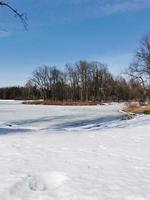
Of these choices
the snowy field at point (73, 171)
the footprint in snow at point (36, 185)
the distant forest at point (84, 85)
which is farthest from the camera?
the distant forest at point (84, 85)

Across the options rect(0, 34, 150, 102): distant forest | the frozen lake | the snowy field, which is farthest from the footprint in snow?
rect(0, 34, 150, 102): distant forest

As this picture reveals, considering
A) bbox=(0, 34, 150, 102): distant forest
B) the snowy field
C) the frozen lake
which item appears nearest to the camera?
the snowy field

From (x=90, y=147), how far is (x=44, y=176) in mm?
4056

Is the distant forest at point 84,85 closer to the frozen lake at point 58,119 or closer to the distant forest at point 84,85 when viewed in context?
the distant forest at point 84,85

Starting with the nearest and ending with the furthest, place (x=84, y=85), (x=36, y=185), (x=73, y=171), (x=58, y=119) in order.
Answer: (x=36, y=185)
(x=73, y=171)
(x=58, y=119)
(x=84, y=85)

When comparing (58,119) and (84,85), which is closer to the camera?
(58,119)

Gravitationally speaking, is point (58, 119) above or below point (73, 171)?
below

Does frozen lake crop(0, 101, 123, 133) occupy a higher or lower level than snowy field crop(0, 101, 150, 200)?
lower

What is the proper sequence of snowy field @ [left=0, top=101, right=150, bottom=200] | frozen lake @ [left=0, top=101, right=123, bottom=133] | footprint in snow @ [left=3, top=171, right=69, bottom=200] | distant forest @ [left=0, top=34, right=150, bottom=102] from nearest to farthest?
footprint in snow @ [left=3, top=171, right=69, bottom=200], snowy field @ [left=0, top=101, right=150, bottom=200], frozen lake @ [left=0, top=101, right=123, bottom=133], distant forest @ [left=0, top=34, right=150, bottom=102]

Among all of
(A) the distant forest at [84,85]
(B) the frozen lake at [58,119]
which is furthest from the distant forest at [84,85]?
(B) the frozen lake at [58,119]

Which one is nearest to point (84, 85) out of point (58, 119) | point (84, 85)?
point (84, 85)

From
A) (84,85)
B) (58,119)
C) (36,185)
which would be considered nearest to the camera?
(36,185)

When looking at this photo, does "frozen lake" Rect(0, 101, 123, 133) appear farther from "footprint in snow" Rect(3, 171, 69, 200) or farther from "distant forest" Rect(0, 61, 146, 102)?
"distant forest" Rect(0, 61, 146, 102)

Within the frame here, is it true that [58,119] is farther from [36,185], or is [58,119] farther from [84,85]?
[84,85]
